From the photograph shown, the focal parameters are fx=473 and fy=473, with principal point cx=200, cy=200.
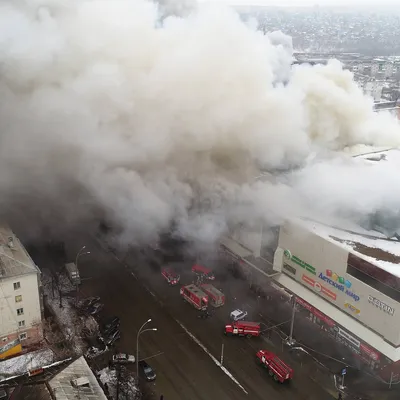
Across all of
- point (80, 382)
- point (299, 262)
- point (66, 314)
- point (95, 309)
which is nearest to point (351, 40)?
point (299, 262)

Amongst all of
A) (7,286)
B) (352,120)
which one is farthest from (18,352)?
(352,120)

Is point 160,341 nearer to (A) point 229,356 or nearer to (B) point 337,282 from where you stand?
(A) point 229,356

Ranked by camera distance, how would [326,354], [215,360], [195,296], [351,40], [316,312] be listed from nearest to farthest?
[215,360]
[326,354]
[316,312]
[195,296]
[351,40]

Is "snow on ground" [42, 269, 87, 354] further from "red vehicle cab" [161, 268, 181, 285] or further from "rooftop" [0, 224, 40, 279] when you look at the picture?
"red vehicle cab" [161, 268, 181, 285]

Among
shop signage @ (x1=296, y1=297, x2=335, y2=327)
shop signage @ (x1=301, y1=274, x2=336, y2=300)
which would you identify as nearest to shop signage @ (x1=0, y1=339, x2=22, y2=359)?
shop signage @ (x1=296, y1=297, x2=335, y2=327)

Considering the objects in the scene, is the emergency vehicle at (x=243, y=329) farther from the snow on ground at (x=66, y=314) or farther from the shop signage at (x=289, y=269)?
the snow on ground at (x=66, y=314)

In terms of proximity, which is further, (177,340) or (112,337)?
(177,340)

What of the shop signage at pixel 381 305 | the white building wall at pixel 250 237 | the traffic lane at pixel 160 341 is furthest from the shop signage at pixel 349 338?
the white building wall at pixel 250 237

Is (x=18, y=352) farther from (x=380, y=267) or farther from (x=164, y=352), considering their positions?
(x=380, y=267)
